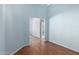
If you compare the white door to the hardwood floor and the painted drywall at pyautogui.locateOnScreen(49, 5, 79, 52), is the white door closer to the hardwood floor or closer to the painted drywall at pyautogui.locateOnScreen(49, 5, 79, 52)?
the hardwood floor

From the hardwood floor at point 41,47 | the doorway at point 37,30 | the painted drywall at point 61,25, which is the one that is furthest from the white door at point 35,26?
the painted drywall at point 61,25

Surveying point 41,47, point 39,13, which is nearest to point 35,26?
point 39,13

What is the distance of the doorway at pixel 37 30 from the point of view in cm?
195

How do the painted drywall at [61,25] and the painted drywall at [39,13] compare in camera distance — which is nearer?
the painted drywall at [39,13]

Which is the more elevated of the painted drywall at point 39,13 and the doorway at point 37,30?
the painted drywall at point 39,13

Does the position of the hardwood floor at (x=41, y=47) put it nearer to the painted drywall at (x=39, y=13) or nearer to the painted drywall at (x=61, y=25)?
the painted drywall at (x=61, y=25)

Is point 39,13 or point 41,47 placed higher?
point 39,13

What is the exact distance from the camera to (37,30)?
1989mm

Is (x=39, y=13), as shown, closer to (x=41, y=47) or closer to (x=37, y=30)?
(x=37, y=30)

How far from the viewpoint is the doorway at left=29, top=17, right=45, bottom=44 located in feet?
6.41
